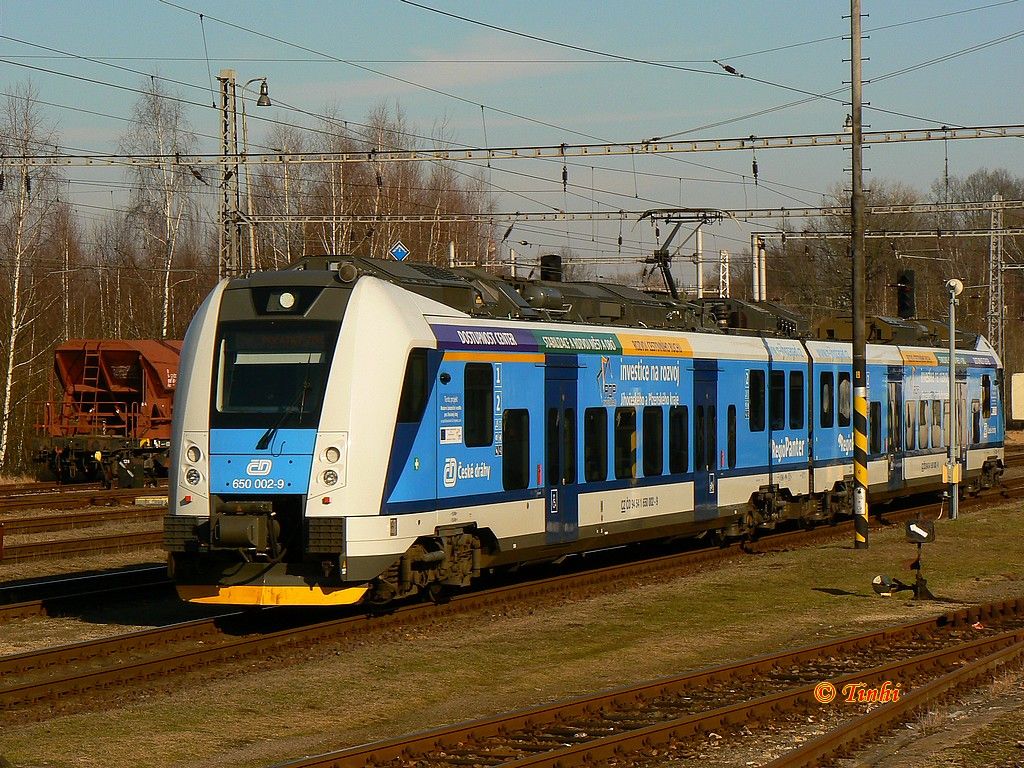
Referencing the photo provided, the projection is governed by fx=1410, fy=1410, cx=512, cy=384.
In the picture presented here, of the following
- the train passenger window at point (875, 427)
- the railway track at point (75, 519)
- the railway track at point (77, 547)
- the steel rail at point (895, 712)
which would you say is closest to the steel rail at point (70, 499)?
the railway track at point (75, 519)

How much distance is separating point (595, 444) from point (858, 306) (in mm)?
5901

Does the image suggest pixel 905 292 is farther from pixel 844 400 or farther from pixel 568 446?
pixel 568 446

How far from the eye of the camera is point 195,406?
43.5 ft

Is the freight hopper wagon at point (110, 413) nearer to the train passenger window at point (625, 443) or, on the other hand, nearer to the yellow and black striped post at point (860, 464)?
the yellow and black striped post at point (860, 464)

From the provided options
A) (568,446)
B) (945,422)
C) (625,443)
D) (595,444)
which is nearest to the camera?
(568,446)

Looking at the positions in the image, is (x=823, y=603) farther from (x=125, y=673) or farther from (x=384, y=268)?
(x=125, y=673)

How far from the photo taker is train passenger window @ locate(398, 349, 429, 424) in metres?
13.3

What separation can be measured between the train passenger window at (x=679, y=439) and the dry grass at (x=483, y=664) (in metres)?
1.49

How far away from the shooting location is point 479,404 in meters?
14.6

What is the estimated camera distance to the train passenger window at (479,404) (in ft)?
47.2

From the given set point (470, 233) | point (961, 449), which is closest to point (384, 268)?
point (961, 449)

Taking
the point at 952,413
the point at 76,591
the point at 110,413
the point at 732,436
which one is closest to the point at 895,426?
the point at 952,413

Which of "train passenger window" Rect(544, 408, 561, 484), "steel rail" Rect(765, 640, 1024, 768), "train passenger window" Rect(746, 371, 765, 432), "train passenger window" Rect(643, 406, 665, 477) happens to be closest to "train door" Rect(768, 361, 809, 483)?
"train passenger window" Rect(746, 371, 765, 432)

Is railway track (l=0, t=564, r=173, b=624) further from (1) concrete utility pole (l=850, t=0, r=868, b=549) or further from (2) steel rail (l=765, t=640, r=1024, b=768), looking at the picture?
(1) concrete utility pole (l=850, t=0, r=868, b=549)
